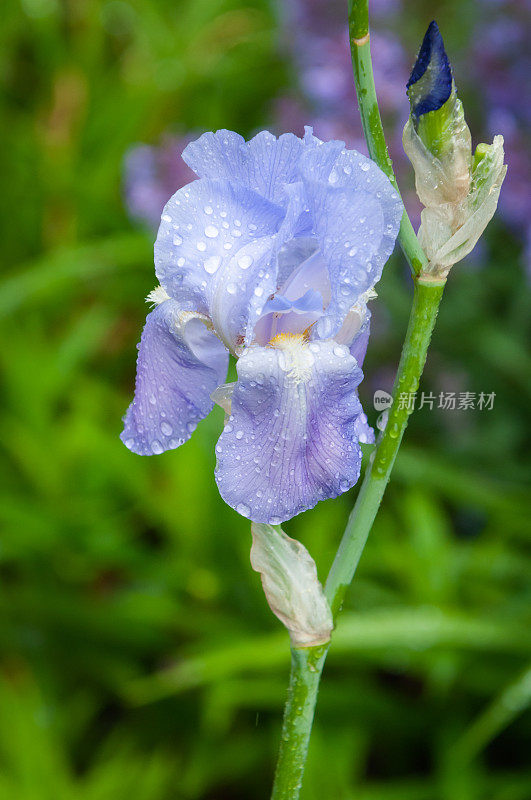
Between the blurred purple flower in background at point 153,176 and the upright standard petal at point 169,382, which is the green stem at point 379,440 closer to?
the upright standard petal at point 169,382

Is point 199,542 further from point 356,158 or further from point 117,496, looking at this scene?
point 356,158

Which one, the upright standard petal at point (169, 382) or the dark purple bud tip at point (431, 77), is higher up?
the dark purple bud tip at point (431, 77)

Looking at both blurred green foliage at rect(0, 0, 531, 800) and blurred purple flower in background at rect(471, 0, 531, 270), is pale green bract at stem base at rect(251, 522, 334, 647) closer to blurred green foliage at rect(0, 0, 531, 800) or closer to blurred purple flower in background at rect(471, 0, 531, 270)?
blurred green foliage at rect(0, 0, 531, 800)

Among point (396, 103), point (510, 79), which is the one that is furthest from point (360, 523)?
point (510, 79)

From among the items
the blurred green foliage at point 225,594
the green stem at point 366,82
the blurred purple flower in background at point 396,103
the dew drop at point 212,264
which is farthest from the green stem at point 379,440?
the blurred purple flower in background at point 396,103

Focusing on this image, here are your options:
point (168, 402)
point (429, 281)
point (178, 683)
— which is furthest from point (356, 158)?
point (178, 683)

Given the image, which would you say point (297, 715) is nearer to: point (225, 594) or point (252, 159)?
point (252, 159)
